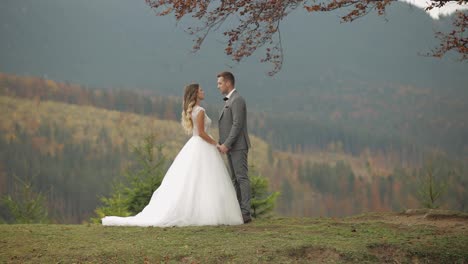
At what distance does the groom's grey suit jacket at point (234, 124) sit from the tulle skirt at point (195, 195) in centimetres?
42

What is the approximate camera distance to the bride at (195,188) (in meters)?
10.8

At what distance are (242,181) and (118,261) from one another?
3.29 metres

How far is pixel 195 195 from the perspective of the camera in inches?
429

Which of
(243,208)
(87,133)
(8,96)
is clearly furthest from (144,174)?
(8,96)

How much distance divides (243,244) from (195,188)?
7.14ft

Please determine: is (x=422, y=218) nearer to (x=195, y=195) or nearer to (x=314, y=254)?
(x=314, y=254)

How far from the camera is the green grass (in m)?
8.56

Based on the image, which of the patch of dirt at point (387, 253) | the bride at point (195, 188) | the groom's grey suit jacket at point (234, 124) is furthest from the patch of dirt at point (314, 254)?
the groom's grey suit jacket at point (234, 124)

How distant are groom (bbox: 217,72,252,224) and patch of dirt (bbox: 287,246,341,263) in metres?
2.58

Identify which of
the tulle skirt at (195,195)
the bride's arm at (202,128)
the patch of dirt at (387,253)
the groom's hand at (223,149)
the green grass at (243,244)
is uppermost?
the bride's arm at (202,128)

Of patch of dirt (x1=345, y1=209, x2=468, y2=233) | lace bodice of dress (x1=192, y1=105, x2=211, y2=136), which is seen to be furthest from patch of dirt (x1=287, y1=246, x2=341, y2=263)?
patch of dirt (x1=345, y1=209, x2=468, y2=233)

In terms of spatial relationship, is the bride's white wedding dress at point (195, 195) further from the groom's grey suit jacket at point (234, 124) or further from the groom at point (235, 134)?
the groom's grey suit jacket at point (234, 124)

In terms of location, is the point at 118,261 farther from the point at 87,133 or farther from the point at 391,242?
the point at 87,133

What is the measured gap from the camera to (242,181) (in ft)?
36.3
